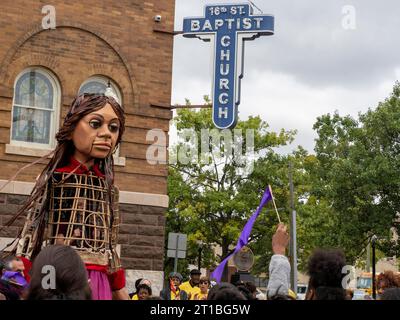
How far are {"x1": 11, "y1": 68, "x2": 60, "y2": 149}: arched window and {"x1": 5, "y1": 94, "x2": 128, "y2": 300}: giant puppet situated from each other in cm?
754

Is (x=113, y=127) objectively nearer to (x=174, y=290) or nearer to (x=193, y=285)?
(x=174, y=290)

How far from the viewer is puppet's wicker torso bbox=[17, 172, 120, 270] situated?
6.82 meters

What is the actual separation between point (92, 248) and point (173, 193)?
27.4 meters

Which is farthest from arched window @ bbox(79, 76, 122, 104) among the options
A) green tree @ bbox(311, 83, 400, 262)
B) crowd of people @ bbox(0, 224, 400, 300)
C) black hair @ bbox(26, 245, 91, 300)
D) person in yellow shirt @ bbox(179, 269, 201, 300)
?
green tree @ bbox(311, 83, 400, 262)

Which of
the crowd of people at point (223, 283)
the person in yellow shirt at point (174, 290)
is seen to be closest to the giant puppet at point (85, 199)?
the crowd of people at point (223, 283)

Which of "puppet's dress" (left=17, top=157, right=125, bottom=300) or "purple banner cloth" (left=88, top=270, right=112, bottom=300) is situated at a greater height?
"puppet's dress" (left=17, top=157, right=125, bottom=300)

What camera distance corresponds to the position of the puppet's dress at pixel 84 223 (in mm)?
6750

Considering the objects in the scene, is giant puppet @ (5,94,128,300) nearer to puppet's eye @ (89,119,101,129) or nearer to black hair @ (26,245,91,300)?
puppet's eye @ (89,119,101,129)

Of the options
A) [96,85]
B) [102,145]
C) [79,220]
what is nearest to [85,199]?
[79,220]

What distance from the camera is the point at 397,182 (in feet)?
92.9

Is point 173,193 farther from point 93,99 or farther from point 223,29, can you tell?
point 93,99

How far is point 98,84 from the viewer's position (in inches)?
602

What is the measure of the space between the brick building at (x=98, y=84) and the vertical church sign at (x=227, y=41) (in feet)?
3.41
